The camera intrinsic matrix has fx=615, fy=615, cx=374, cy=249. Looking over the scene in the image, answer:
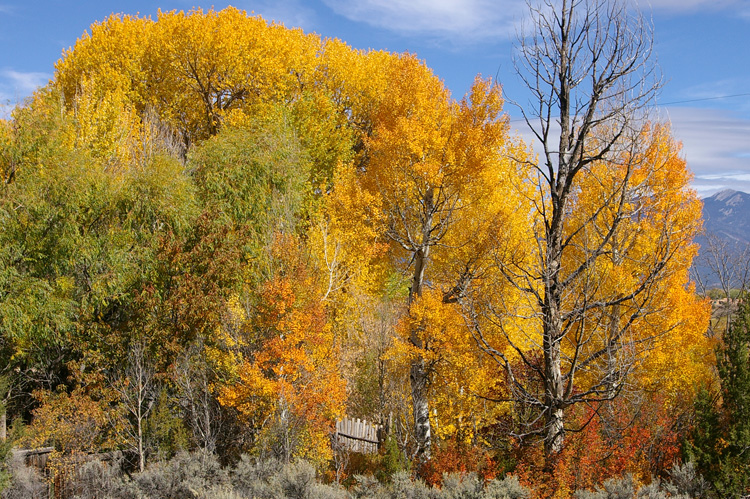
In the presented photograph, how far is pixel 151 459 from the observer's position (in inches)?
632

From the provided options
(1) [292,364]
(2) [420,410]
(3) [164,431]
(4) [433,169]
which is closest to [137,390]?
(3) [164,431]

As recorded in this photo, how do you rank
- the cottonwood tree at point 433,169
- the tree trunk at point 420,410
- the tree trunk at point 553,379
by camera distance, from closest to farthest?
the tree trunk at point 553,379 < the tree trunk at point 420,410 < the cottonwood tree at point 433,169

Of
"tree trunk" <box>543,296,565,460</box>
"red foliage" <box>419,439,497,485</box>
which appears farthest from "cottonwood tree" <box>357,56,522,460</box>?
"tree trunk" <box>543,296,565,460</box>

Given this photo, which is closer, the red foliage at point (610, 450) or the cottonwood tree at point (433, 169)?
the red foliage at point (610, 450)

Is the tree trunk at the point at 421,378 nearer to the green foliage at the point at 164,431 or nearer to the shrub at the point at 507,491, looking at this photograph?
the green foliage at the point at 164,431

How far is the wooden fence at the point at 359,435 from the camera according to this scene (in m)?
21.3

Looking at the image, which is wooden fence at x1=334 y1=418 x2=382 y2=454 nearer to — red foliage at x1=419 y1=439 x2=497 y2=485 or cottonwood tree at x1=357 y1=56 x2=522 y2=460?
cottonwood tree at x1=357 y1=56 x2=522 y2=460

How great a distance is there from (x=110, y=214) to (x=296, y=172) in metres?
6.86

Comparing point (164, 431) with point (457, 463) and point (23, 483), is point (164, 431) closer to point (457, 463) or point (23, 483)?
point (23, 483)

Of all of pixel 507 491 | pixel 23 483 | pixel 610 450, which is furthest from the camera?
pixel 23 483

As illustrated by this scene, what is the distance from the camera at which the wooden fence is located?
21297 millimetres

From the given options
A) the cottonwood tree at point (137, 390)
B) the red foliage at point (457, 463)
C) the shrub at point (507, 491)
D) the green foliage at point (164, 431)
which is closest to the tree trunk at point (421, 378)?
the red foliage at point (457, 463)

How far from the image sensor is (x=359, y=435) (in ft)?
72.0

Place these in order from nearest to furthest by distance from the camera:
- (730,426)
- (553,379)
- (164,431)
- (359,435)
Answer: (553,379) < (730,426) < (164,431) < (359,435)
